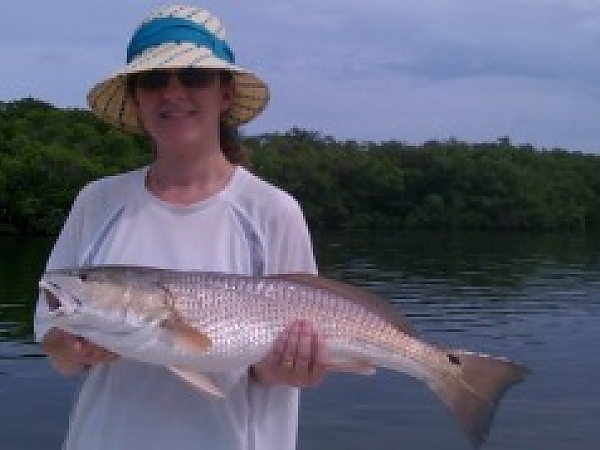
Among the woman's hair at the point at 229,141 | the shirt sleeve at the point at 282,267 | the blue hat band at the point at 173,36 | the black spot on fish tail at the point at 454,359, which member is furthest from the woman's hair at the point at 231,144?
the black spot on fish tail at the point at 454,359

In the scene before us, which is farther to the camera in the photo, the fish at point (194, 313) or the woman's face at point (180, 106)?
the woman's face at point (180, 106)

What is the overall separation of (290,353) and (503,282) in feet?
164

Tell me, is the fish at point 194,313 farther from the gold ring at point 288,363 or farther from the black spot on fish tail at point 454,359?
the black spot on fish tail at point 454,359

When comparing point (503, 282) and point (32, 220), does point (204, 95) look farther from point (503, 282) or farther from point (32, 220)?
point (32, 220)

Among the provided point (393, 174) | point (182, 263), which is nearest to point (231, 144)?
point (182, 263)

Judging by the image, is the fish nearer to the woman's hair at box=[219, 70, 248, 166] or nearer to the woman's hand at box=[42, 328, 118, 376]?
the woman's hand at box=[42, 328, 118, 376]

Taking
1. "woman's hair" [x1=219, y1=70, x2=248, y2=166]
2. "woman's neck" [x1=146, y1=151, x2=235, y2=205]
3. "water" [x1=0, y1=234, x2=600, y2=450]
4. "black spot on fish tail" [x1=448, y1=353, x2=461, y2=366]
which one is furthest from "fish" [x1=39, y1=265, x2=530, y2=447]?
"water" [x1=0, y1=234, x2=600, y2=450]

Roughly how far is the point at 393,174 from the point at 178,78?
11875 cm

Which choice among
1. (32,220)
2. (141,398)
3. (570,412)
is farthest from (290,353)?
(32,220)

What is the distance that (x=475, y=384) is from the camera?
3795 millimetres

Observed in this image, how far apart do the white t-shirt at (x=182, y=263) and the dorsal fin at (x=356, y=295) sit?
6 cm

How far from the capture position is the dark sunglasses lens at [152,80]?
3588mm

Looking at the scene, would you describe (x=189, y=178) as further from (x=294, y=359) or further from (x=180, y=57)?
(x=294, y=359)

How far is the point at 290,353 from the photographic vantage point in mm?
3402
